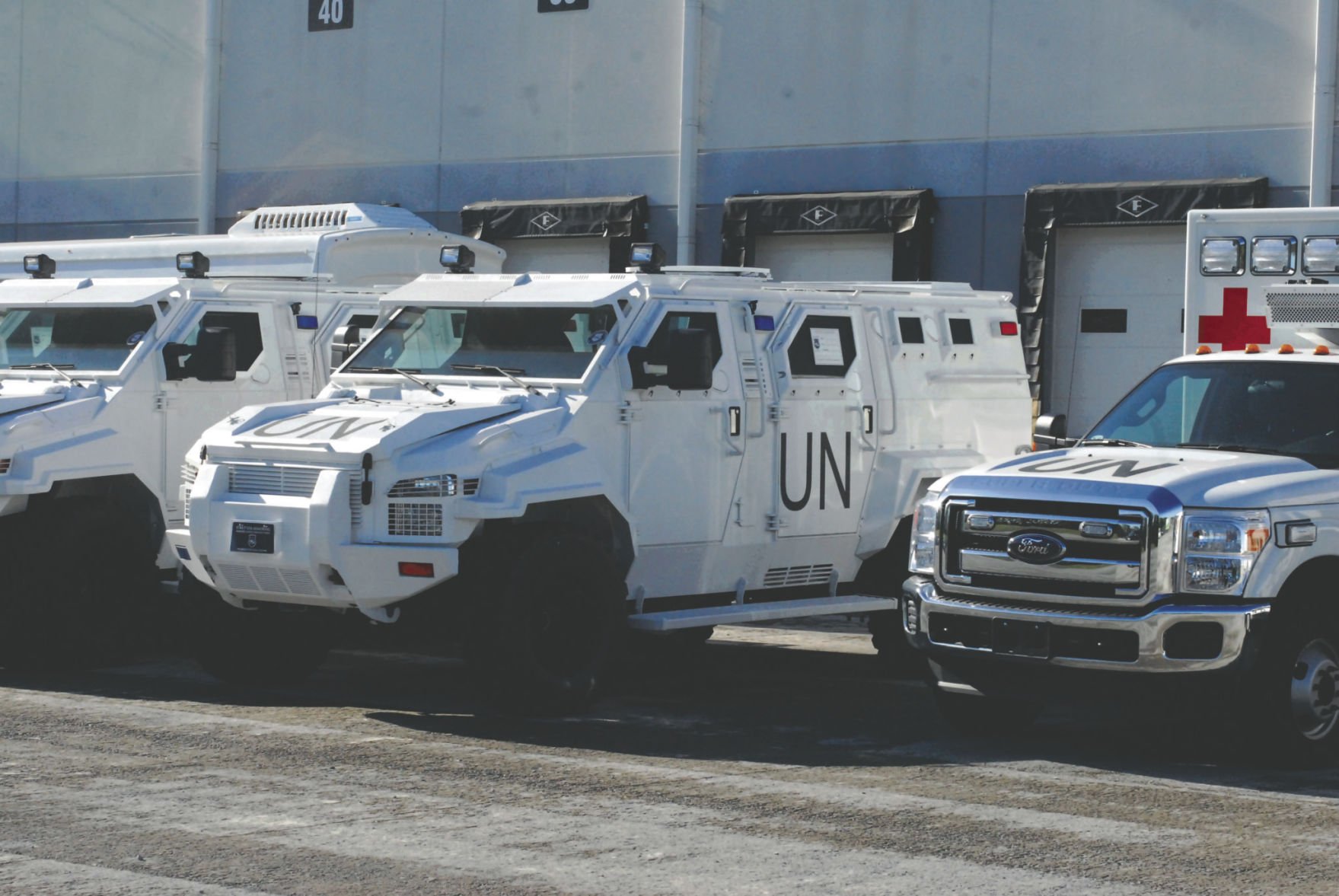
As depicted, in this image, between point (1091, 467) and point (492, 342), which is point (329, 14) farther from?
point (1091, 467)

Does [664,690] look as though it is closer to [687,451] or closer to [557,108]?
[687,451]

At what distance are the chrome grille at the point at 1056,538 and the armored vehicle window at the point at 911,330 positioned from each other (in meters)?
3.58

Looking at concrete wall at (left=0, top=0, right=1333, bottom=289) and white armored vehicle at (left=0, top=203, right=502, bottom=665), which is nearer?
white armored vehicle at (left=0, top=203, right=502, bottom=665)

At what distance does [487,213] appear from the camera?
23.1m

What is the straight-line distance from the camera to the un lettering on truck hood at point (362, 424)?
1041 cm

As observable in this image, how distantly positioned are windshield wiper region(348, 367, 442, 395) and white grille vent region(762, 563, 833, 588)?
2.35m

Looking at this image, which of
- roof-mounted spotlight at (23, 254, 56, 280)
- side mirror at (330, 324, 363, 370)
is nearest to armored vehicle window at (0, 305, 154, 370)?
roof-mounted spotlight at (23, 254, 56, 280)

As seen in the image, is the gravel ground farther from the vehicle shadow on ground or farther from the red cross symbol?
the red cross symbol

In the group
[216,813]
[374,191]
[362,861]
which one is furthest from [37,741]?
[374,191]

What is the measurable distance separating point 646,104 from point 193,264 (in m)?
9.30

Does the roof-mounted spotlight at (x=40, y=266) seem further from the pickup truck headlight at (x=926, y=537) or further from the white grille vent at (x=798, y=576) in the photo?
the pickup truck headlight at (x=926, y=537)

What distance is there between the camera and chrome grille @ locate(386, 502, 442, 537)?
10180 mm

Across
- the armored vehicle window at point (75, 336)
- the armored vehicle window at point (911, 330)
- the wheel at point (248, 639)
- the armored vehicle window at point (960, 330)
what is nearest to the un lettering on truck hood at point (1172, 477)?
the armored vehicle window at point (911, 330)

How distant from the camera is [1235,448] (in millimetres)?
9992
